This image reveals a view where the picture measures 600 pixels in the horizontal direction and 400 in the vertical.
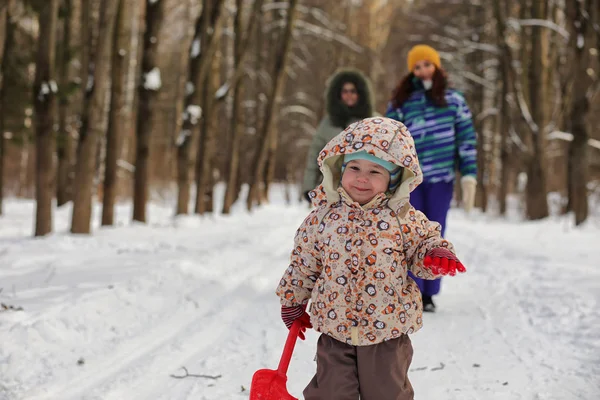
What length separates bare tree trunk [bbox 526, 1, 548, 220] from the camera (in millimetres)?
12430

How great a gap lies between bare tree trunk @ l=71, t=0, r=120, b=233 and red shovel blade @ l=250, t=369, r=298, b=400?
715 cm

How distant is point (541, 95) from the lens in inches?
494

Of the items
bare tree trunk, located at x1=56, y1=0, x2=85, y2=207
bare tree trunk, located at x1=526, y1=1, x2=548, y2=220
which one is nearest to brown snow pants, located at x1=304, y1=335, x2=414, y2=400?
bare tree trunk, located at x1=56, y1=0, x2=85, y2=207

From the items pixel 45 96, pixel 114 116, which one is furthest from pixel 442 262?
pixel 114 116

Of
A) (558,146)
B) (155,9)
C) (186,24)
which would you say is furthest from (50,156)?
(558,146)

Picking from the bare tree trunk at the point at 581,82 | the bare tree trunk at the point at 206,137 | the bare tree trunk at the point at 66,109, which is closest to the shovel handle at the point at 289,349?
the bare tree trunk at the point at 581,82

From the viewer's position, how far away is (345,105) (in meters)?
5.25

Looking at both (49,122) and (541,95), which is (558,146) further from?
(49,122)

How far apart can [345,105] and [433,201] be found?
4.87ft

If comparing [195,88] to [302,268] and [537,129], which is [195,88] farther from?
[302,268]

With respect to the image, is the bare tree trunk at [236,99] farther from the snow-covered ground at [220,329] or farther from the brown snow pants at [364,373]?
the brown snow pants at [364,373]

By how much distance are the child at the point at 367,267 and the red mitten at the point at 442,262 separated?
70 millimetres

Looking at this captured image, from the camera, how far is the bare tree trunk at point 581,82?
10492 mm

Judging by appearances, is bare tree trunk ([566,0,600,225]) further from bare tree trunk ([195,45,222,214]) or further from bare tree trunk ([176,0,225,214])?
bare tree trunk ([195,45,222,214])
